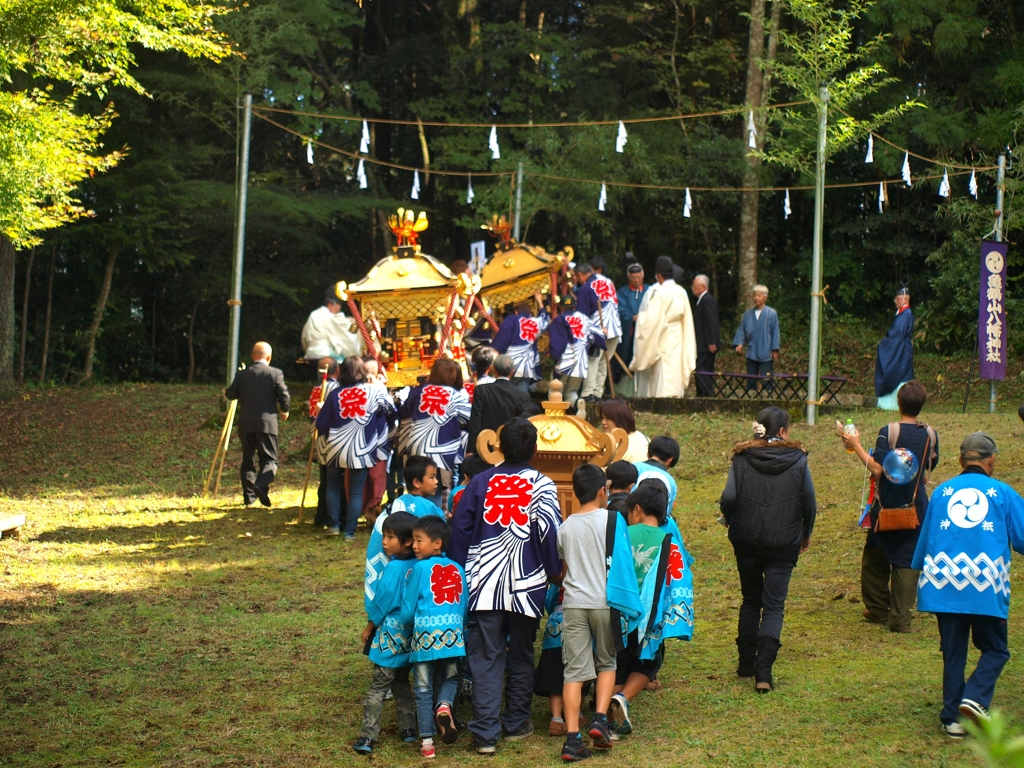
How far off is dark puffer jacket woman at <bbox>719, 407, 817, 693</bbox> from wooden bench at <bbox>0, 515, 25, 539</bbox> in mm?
6481

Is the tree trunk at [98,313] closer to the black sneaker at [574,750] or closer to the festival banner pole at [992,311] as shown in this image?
the festival banner pole at [992,311]

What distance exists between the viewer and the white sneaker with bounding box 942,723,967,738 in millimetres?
5281

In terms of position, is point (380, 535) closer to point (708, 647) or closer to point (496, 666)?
point (496, 666)

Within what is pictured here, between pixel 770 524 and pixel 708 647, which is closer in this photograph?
pixel 770 524

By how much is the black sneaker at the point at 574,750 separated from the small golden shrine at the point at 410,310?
8.25 meters

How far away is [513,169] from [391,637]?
17733 millimetres

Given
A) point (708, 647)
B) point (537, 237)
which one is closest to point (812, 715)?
point (708, 647)

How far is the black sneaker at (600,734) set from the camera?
5219 millimetres

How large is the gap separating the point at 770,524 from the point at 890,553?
1.61 metres

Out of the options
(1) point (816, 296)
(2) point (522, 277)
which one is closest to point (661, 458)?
(1) point (816, 296)

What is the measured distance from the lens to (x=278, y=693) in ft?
20.5

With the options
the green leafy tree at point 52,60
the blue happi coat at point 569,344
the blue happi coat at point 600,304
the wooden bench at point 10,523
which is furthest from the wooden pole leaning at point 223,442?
the blue happi coat at point 600,304

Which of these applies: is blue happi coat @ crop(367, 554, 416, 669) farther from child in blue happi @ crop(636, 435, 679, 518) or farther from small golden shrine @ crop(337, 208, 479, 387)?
small golden shrine @ crop(337, 208, 479, 387)

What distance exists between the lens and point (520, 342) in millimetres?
14234
